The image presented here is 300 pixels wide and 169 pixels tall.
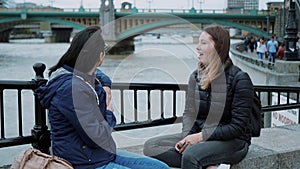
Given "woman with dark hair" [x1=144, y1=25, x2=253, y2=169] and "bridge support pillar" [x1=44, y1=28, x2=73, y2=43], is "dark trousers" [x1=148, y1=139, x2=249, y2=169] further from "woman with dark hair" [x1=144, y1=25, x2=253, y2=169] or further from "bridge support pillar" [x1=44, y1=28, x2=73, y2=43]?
"bridge support pillar" [x1=44, y1=28, x2=73, y2=43]

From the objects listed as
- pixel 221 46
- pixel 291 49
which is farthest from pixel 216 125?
pixel 291 49

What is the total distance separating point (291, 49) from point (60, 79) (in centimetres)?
961

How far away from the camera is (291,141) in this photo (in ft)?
12.1

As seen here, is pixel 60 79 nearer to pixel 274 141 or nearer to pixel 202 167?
pixel 202 167

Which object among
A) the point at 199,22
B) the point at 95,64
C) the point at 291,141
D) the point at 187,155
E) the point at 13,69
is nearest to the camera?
the point at 95,64

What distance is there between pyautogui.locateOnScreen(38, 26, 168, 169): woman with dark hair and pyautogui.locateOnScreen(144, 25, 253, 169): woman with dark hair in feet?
2.07

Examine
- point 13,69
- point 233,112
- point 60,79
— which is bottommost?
point 13,69

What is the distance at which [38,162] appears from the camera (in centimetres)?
215

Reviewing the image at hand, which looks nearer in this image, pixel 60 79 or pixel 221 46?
pixel 60 79

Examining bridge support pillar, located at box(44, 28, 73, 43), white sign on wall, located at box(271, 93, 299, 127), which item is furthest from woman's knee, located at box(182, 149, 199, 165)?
bridge support pillar, located at box(44, 28, 73, 43)

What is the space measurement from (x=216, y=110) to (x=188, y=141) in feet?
0.84

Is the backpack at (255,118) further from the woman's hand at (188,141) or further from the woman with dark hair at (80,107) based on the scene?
the woman with dark hair at (80,107)

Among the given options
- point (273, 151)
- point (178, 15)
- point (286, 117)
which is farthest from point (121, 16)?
point (273, 151)

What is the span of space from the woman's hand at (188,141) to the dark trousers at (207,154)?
51 mm
